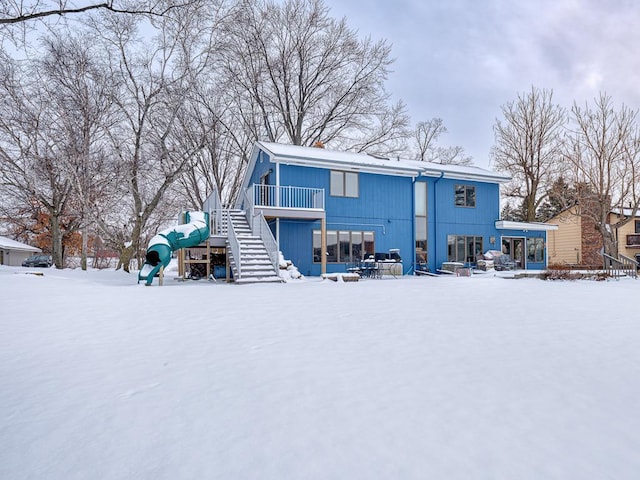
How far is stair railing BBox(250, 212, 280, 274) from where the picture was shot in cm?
1151

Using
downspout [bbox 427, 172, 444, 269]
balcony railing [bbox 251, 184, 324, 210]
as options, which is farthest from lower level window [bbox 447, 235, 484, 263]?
balcony railing [bbox 251, 184, 324, 210]

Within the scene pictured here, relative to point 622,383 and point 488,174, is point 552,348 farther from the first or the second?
point 488,174

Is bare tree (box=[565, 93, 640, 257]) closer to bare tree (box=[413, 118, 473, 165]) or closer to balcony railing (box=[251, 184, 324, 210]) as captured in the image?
balcony railing (box=[251, 184, 324, 210])

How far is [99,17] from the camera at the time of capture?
1561 cm

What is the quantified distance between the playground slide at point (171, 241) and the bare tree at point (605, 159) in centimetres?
Answer: 1686

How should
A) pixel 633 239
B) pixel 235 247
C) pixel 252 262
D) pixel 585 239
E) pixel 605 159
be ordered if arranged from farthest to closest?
pixel 633 239, pixel 585 239, pixel 605 159, pixel 252 262, pixel 235 247

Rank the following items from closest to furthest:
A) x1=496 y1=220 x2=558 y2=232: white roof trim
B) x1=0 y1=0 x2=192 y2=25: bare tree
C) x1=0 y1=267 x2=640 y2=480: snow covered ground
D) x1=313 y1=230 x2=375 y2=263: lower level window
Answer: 1. x1=0 y1=267 x2=640 y2=480: snow covered ground
2. x1=0 y1=0 x2=192 y2=25: bare tree
3. x1=313 y1=230 x2=375 y2=263: lower level window
4. x1=496 y1=220 x2=558 y2=232: white roof trim

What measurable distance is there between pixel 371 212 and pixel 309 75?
1297cm

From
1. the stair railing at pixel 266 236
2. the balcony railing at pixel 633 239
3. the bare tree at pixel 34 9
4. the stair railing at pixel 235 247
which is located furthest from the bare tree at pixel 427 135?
the bare tree at pixel 34 9

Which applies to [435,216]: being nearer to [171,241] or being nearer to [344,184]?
[344,184]

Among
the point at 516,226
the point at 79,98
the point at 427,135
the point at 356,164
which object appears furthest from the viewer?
the point at 427,135

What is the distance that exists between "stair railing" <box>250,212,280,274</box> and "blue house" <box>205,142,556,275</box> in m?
0.04

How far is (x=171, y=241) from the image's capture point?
11617 millimetres

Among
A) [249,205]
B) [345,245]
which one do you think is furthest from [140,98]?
[345,245]
